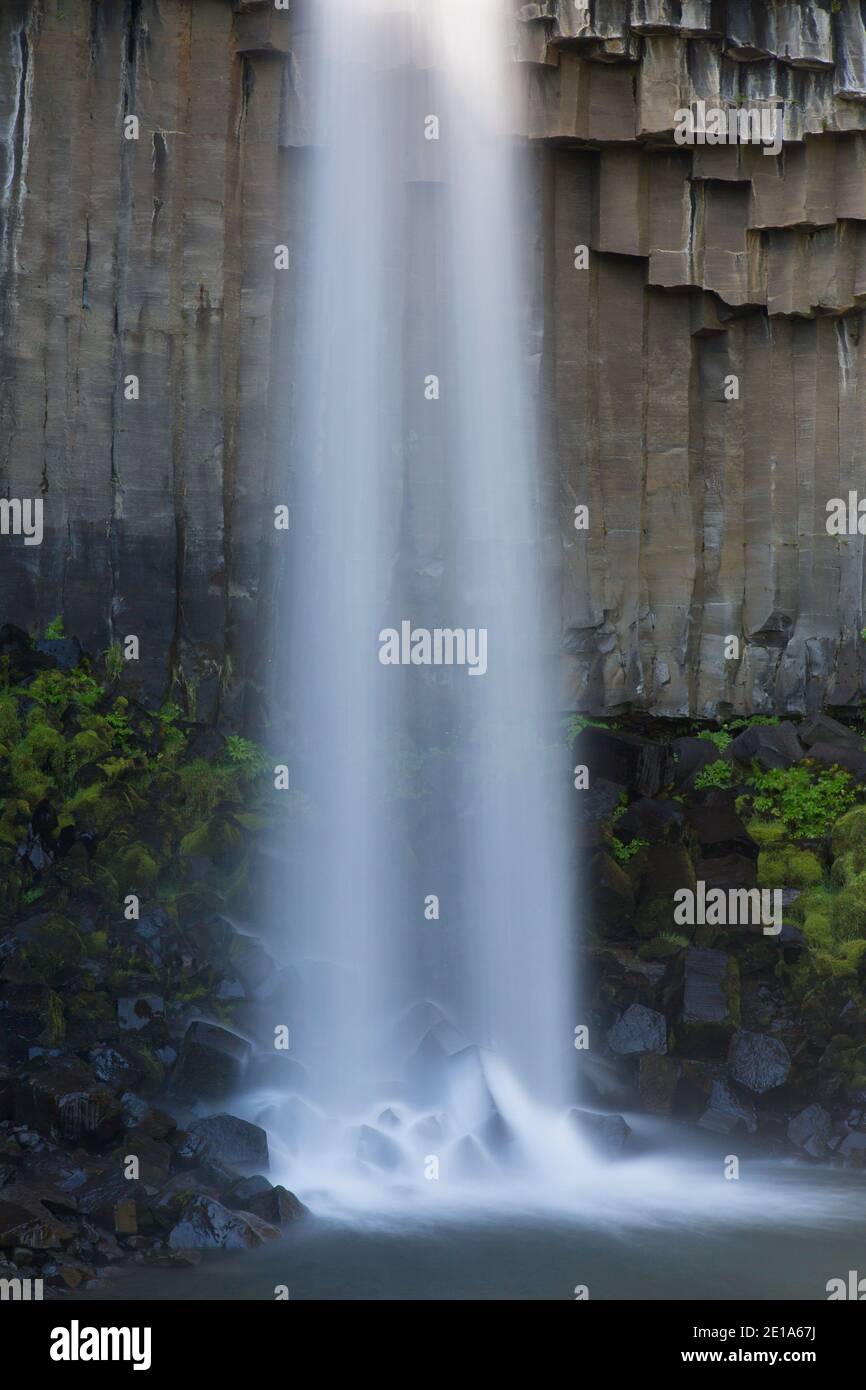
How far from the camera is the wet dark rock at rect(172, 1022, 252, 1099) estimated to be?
36.9 feet

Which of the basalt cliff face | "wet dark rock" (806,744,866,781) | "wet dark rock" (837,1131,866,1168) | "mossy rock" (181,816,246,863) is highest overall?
the basalt cliff face

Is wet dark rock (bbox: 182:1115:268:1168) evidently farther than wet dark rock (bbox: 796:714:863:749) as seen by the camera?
No

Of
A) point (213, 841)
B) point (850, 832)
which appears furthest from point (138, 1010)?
point (850, 832)

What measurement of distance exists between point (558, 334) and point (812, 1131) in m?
A: 9.32

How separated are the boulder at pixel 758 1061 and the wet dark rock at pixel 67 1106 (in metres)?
4.76

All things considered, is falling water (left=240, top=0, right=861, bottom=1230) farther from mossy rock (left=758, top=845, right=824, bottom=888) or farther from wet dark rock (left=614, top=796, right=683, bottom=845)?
mossy rock (left=758, top=845, right=824, bottom=888)

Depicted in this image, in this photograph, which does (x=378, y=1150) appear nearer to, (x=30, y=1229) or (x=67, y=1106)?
(x=67, y=1106)

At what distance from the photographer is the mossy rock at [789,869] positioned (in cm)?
1424

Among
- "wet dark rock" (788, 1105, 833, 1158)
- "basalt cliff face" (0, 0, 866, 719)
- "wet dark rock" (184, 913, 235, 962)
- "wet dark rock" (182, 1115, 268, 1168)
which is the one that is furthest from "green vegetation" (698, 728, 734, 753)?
"wet dark rock" (182, 1115, 268, 1168)

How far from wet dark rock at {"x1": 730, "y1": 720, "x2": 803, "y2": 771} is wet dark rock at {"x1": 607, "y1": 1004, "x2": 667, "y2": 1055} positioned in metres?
4.42

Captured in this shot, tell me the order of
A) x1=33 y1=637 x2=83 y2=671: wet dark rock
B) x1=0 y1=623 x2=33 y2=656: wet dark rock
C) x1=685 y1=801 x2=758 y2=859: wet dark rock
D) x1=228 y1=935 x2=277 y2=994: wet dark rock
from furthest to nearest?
x1=33 y1=637 x2=83 y2=671: wet dark rock
x1=0 y1=623 x2=33 y2=656: wet dark rock
x1=685 y1=801 x2=758 y2=859: wet dark rock
x1=228 y1=935 x2=277 y2=994: wet dark rock

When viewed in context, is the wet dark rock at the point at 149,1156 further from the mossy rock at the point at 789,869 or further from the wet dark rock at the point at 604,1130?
the mossy rock at the point at 789,869

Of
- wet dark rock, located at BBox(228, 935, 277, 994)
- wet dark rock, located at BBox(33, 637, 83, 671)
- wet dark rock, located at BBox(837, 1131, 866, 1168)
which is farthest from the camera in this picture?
wet dark rock, located at BBox(33, 637, 83, 671)
